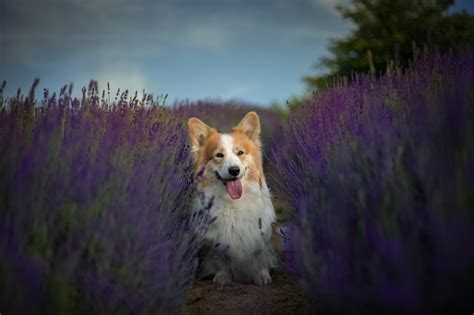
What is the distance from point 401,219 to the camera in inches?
68.0

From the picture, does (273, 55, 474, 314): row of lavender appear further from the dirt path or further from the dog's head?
the dog's head

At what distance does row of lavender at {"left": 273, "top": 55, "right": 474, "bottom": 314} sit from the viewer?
1504 mm

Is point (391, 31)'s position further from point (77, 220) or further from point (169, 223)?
point (77, 220)

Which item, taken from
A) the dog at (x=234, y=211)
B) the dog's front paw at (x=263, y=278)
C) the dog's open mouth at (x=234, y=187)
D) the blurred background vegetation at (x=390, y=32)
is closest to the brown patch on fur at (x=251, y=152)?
the dog at (x=234, y=211)

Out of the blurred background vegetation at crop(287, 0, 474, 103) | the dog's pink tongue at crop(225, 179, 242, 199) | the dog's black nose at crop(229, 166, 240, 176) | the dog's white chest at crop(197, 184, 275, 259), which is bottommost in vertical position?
the dog's white chest at crop(197, 184, 275, 259)

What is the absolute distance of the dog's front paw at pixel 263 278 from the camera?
321cm

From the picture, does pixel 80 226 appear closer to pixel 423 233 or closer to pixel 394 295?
pixel 394 295

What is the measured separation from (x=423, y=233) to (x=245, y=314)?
1.32 m

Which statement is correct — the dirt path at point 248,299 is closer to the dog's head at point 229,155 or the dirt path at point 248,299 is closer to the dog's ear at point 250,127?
the dog's head at point 229,155

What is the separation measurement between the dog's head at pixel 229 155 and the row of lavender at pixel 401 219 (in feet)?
3.31

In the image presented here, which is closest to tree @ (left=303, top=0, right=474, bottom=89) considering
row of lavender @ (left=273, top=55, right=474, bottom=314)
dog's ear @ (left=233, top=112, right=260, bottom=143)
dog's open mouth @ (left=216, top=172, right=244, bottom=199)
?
dog's ear @ (left=233, top=112, right=260, bottom=143)

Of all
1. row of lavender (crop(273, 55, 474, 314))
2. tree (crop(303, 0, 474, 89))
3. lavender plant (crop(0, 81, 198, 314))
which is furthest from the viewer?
tree (crop(303, 0, 474, 89))

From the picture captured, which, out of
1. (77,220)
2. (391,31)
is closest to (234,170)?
(77,220)

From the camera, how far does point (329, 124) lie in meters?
3.26
